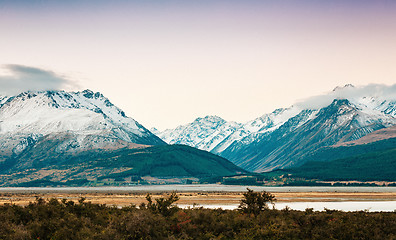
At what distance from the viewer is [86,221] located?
71.8 metres

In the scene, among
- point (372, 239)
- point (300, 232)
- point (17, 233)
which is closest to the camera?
point (17, 233)

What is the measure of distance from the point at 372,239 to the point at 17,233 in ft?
147

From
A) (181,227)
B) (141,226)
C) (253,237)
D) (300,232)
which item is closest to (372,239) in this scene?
(300,232)

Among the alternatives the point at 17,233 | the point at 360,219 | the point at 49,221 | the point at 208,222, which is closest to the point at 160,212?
the point at 208,222

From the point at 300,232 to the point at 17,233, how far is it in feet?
124

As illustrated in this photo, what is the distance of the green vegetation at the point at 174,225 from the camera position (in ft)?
201

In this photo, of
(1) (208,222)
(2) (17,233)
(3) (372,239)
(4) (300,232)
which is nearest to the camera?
(2) (17,233)

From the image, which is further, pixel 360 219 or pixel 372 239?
pixel 360 219

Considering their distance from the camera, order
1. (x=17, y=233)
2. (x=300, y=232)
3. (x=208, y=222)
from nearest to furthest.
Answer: (x=17, y=233) → (x=300, y=232) → (x=208, y=222)

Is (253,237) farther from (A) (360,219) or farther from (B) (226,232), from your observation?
(A) (360,219)

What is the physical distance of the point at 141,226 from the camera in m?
60.5

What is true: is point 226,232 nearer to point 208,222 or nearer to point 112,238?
point 208,222

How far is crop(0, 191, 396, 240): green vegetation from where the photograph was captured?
61188 mm

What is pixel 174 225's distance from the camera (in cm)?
7056
